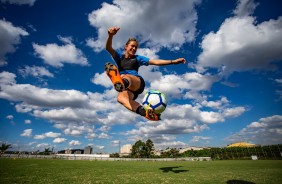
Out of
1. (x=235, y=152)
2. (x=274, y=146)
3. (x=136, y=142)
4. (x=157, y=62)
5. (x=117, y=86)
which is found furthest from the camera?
(x=136, y=142)

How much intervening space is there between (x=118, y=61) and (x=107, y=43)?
0.69m

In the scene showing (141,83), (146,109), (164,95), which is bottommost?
(146,109)

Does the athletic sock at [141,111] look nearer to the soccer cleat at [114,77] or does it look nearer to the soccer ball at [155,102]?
the soccer ball at [155,102]

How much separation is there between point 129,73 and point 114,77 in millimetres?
810

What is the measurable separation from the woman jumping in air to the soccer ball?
125mm

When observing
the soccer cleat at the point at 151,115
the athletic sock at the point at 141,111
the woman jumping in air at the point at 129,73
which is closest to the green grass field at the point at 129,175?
the soccer cleat at the point at 151,115

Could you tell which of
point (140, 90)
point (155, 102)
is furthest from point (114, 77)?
point (155, 102)

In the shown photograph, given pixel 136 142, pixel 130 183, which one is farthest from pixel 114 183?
pixel 136 142

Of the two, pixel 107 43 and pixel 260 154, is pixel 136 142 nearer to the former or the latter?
pixel 260 154

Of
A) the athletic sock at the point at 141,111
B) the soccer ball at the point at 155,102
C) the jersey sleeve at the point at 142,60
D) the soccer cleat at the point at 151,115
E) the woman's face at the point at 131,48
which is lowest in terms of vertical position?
the soccer cleat at the point at 151,115

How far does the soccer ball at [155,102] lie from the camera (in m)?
5.20

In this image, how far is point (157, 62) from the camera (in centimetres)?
602

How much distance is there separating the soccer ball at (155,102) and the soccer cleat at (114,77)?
78 centimetres

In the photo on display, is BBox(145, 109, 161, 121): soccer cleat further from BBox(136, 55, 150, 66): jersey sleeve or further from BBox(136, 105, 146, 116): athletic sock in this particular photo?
BBox(136, 55, 150, 66): jersey sleeve
